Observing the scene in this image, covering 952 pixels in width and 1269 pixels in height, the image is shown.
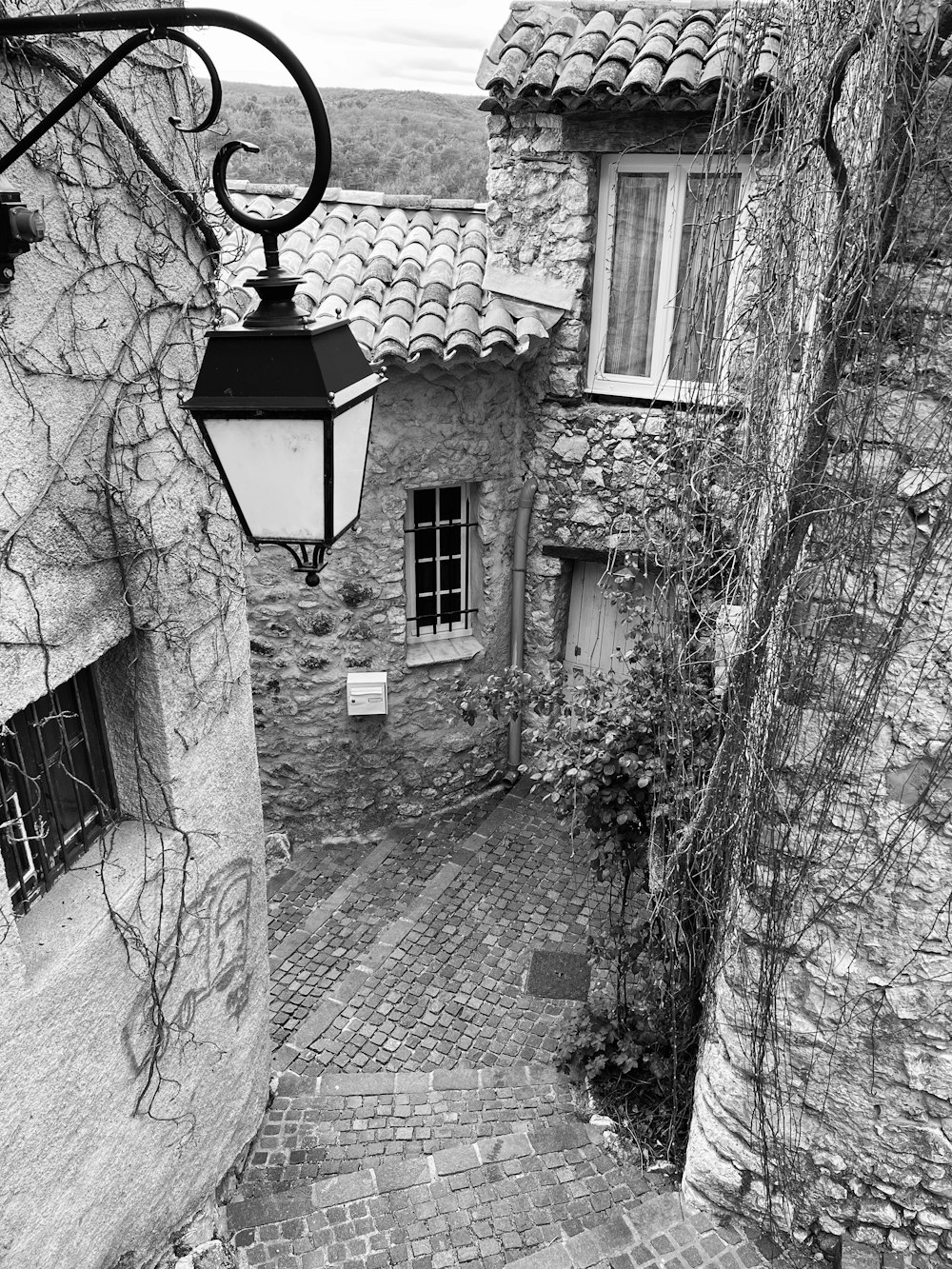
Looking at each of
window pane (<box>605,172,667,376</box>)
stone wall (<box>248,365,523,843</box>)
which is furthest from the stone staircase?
window pane (<box>605,172,667,376</box>)

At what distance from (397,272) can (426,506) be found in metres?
1.65

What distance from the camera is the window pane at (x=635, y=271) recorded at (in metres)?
6.56

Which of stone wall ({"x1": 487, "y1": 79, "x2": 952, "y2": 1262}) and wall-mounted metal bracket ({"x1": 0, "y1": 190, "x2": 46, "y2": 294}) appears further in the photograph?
stone wall ({"x1": 487, "y1": 79, "x2": 952, "y2": 1262})

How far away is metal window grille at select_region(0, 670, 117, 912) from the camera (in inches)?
120

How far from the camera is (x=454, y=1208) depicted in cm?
443

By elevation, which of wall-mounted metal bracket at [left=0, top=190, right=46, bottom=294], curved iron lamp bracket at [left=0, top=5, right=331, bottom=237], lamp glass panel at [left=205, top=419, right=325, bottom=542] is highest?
curved iron lamp bracket at [left=0, top=5, right=331, bottom=237]

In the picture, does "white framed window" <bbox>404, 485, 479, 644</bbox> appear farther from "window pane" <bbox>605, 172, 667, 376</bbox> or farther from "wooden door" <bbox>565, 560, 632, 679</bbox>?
"window pane" <bbox>605, 172, 667, 376</bbox>

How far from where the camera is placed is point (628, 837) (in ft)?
16.2

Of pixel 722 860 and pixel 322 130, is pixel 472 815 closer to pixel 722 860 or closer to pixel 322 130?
pixel 722 860

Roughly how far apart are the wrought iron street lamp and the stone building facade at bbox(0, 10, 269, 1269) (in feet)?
1.64

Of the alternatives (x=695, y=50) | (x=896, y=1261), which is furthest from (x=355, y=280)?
(x=896, y=1261)

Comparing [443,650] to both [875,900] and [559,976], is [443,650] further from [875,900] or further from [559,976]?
[875,900]

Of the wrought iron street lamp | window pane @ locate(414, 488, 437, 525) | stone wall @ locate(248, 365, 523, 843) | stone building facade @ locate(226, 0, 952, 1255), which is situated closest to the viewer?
the wrought iron street lamp

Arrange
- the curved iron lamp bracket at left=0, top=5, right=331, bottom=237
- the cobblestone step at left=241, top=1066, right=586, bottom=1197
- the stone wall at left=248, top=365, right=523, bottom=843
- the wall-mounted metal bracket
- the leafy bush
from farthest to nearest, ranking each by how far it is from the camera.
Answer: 1. the stone wall at left=248, top=365, right=523, bottom=843
2. the cobblestone step at left=241, top=1066, right=586, bottom=1197
3. the leafy bush
4. the wall-mounted metal bracket
5. the curved iron lamp bracket at left=0, top=5, right=331, bottom=237
